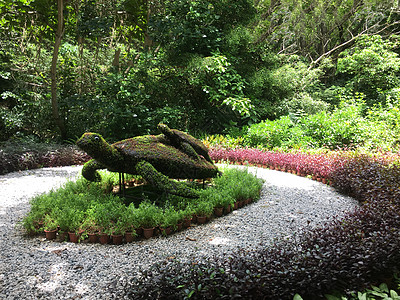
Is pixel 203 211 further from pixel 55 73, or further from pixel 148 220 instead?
pixel 55 73

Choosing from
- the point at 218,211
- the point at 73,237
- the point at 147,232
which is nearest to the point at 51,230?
the point at 73,237

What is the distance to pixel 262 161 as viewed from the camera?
7820 mm

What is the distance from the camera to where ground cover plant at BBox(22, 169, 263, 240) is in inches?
140

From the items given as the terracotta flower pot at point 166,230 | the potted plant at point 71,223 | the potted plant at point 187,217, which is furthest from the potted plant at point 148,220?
the potted plant at point 71,223

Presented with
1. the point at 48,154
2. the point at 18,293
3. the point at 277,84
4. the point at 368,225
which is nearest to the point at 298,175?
the point at 368,225

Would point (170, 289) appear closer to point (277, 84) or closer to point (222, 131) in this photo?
point (222, 131)

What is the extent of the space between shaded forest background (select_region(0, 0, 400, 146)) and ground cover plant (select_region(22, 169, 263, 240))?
4581mm

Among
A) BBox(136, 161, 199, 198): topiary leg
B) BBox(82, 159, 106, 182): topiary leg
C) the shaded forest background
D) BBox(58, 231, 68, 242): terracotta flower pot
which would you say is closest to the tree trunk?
the shaded forest background

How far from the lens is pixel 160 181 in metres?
4.00

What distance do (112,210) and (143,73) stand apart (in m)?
6.90

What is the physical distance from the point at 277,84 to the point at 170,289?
10.3m

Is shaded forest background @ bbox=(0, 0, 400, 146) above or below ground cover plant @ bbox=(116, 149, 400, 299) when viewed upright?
above

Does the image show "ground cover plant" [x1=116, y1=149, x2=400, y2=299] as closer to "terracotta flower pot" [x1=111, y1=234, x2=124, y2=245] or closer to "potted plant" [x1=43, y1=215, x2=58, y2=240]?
"terracotta flower pot" [x1=111, y1=234, x2=124, y2=245]

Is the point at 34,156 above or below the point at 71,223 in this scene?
above
